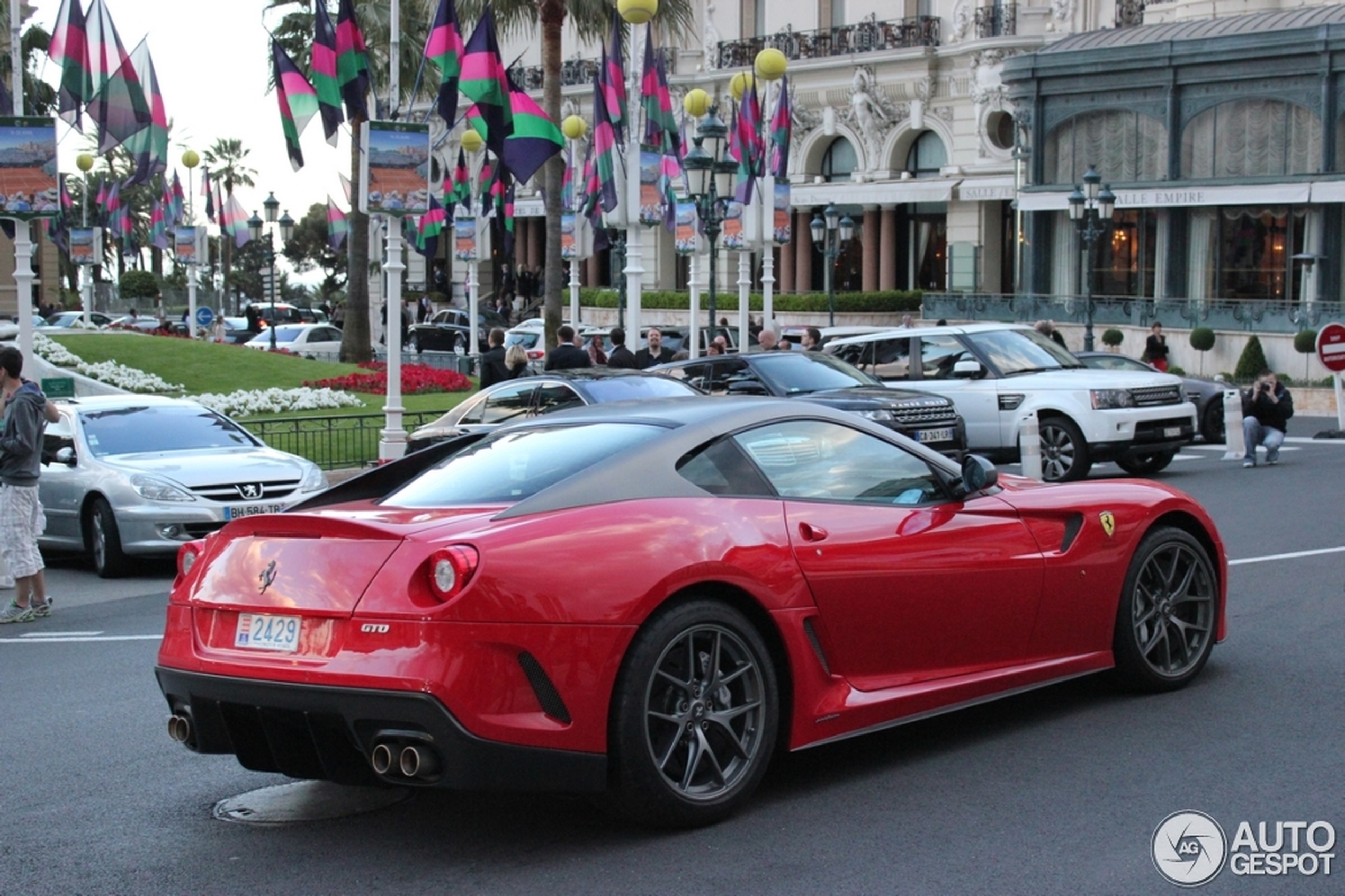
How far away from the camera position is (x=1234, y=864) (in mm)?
5086

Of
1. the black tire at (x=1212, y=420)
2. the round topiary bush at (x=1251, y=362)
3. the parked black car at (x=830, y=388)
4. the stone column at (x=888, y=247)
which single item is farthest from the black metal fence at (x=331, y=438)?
the stone column at (x=888, y=247)

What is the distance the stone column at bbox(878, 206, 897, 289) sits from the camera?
180 feet

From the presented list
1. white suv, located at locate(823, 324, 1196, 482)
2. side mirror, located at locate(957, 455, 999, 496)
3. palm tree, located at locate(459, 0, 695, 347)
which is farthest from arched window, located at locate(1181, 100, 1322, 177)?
side mirror, located at locate(957, 455, 999, 496)

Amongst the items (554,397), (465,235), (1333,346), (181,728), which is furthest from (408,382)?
(181,728)

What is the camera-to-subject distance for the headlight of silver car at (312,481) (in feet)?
46.1

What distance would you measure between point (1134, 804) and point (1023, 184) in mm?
42302

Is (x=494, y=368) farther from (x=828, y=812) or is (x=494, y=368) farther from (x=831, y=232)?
(x=831, y=232)

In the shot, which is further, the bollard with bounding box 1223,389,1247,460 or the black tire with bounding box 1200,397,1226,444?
the black tire with bounding box 1200,397,1226,444

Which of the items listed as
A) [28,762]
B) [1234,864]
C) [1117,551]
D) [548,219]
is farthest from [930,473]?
[548,219]

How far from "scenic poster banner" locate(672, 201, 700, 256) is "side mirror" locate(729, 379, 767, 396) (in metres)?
9.01

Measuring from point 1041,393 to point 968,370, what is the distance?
99 centimetres

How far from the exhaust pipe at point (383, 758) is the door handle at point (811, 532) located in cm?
176

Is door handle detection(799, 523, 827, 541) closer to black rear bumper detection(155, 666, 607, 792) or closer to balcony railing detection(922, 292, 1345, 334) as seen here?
black rear bumper detection(155, 666, 607, 792)

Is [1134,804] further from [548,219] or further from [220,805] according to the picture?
[548,219]
